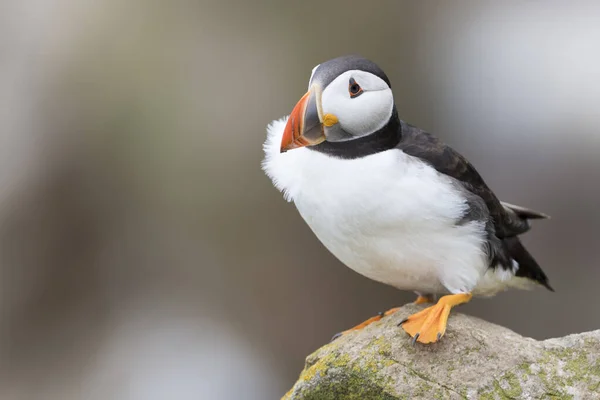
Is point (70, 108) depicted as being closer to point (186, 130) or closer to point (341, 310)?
point (186, 130)

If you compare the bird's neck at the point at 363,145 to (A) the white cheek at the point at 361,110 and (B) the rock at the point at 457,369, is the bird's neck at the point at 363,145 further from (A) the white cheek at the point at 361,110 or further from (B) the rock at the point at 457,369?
(B) the rock at the point at 457,369

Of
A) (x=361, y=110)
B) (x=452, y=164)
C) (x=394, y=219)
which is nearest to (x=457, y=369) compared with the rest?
(x=394, y=219)

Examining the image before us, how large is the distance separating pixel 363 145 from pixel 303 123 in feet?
0.70

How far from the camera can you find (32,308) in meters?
4.88

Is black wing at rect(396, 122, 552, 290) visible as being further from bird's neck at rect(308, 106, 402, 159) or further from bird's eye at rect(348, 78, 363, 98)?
bird's eye at rect(348, 78, 363, 98)

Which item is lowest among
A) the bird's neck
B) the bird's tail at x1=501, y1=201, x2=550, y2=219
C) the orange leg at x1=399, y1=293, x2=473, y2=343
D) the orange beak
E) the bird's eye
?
the orange leg at x1=399, y1=293, x2=473, y2=343

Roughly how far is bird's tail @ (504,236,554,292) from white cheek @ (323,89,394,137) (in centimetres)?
67

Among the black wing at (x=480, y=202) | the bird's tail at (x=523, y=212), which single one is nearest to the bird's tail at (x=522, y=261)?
the black wing at (x=480, y=202)

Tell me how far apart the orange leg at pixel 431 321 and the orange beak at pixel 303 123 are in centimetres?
61

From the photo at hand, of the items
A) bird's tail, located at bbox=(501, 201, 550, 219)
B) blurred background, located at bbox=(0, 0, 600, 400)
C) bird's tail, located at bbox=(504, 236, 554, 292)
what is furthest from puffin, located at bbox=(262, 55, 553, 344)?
blurred background, located at bbox=(0, 0, 600, 400)

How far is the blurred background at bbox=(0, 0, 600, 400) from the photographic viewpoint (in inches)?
188

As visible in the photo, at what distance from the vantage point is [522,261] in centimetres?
238

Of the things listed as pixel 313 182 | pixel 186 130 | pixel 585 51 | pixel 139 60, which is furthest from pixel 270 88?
pixel 313 182

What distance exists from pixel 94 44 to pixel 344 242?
3603 millimetres
